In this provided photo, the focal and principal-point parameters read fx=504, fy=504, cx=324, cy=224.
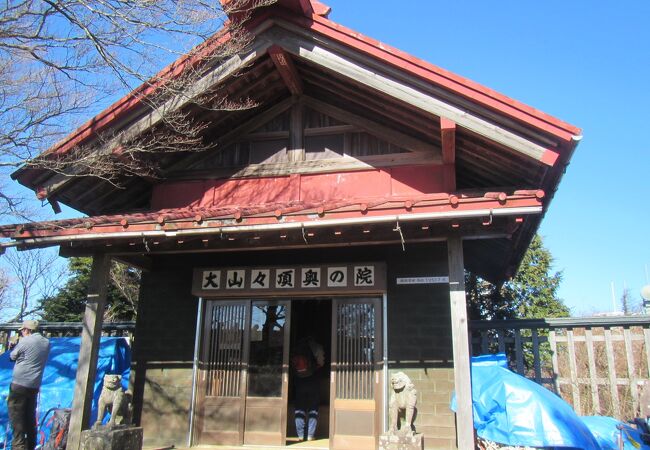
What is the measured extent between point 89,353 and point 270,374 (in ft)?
9.22

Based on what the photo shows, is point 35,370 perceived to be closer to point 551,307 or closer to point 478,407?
point 478,407

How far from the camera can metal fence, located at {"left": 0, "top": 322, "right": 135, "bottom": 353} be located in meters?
11.5

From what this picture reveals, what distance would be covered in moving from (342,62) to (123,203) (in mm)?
4927

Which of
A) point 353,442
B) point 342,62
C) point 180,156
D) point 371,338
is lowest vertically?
point 353,442

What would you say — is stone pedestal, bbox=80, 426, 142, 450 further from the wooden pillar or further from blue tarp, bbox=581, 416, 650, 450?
blue tarp, bbox=581, 416, 650, 450

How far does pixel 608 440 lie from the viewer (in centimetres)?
725

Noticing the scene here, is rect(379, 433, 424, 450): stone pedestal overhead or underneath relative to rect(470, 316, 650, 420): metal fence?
underneath

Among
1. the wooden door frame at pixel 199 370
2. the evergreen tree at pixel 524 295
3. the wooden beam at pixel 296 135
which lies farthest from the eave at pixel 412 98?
the evergreen tree at pixel 524 295

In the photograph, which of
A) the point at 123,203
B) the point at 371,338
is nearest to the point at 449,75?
the point at 371,338

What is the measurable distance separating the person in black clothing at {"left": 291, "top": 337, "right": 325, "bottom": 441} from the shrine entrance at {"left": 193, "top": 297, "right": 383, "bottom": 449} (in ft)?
1.09

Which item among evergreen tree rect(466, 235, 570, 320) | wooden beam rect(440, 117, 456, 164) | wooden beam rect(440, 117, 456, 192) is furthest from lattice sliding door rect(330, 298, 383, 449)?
evergreen tree rect(466, 235, 570, 320)

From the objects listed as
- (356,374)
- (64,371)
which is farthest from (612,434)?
(64,371)

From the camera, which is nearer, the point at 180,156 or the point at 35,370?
the point at 35,370

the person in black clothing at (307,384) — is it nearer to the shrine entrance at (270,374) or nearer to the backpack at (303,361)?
the backpack at (303,361)
